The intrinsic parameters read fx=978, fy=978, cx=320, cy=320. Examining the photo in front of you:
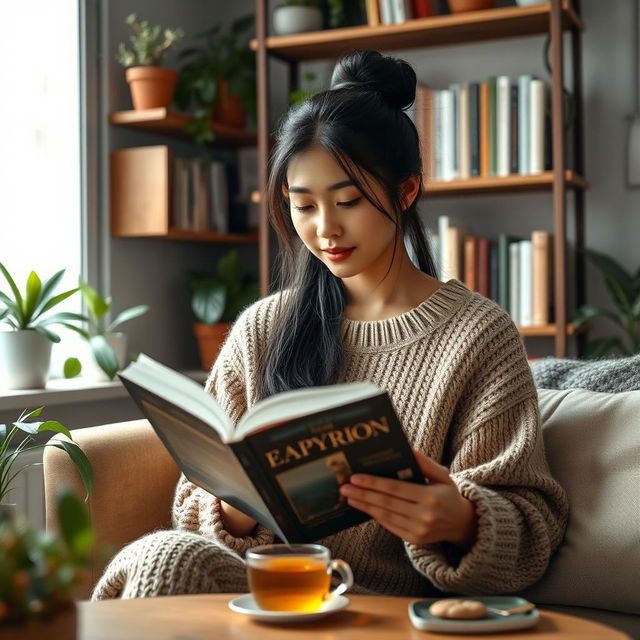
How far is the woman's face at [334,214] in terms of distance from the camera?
144cm

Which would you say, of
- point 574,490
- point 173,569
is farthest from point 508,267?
point 173,569

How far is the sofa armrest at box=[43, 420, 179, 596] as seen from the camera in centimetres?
157

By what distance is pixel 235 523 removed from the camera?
142cm

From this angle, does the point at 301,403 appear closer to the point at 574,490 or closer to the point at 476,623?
the point at 476,623

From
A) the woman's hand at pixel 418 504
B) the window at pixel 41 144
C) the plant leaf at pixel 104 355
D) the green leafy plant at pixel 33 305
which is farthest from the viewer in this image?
the window at pixel 41 144

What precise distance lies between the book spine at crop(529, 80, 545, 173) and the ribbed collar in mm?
1374

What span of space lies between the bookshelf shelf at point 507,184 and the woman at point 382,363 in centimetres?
124

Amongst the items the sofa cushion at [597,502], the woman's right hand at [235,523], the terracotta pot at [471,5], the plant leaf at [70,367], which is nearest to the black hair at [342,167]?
the woman's right hand at [235,523]

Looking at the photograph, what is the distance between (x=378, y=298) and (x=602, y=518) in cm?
48

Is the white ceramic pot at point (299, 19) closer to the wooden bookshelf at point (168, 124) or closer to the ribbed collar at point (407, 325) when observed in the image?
the wooden bookshelf at point (168, 124)

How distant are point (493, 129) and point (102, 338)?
129 centimetres

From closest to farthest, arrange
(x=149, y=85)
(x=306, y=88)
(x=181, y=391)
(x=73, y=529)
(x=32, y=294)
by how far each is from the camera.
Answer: (x=73, y=529) < (x=181, y=391) < (x=32, y=294) < (x=149, y=85) < (x=306, y=88)

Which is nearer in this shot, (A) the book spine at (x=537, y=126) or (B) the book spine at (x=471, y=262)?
(A) the book spine at (x=537, y=126)

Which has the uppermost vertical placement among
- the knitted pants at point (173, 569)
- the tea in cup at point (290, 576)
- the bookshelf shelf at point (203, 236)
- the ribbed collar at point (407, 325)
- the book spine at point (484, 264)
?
the bookshelf shelf at point (203, 236)
